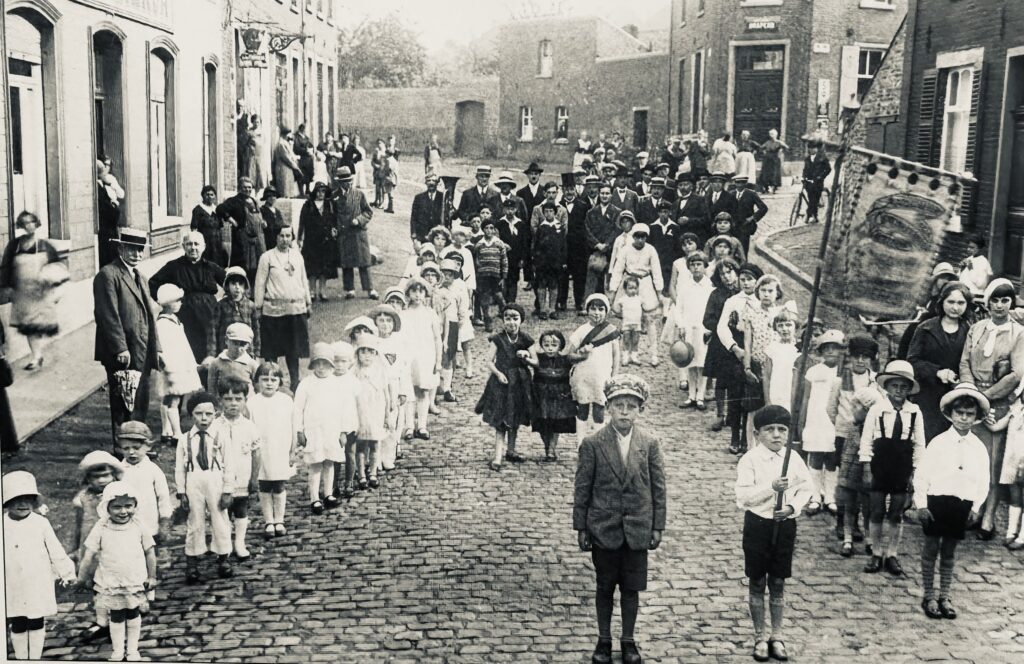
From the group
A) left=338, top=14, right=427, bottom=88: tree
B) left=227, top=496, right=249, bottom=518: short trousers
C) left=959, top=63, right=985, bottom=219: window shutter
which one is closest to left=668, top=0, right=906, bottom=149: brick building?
left=338, top=14, right=427, bottom=88: tree

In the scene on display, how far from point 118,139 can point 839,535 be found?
19.8ft

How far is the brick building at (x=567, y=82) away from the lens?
9.14 metres

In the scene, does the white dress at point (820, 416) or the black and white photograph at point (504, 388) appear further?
the white dress at point (820, 416)

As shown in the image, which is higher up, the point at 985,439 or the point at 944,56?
the point at 944,56

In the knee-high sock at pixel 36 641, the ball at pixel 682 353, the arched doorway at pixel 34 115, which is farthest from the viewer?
the ball at pixel 682 353

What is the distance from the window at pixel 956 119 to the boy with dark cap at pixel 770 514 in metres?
5.52

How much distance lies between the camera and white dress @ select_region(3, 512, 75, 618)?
16.2ft

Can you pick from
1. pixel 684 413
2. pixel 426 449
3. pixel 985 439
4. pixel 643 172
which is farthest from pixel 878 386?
pixel 643 172

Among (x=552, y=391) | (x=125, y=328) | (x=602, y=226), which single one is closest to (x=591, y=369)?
(x=552, y=391)

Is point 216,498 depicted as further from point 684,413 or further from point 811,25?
point 811,25

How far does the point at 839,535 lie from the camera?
6078 mm

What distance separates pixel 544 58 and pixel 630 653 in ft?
22.1

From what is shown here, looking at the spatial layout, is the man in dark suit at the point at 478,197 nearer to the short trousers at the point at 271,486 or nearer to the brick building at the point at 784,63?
the short trousers at the point at 271,486

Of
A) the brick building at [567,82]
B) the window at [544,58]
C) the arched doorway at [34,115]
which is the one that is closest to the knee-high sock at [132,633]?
the arched doorway at [34,115]
